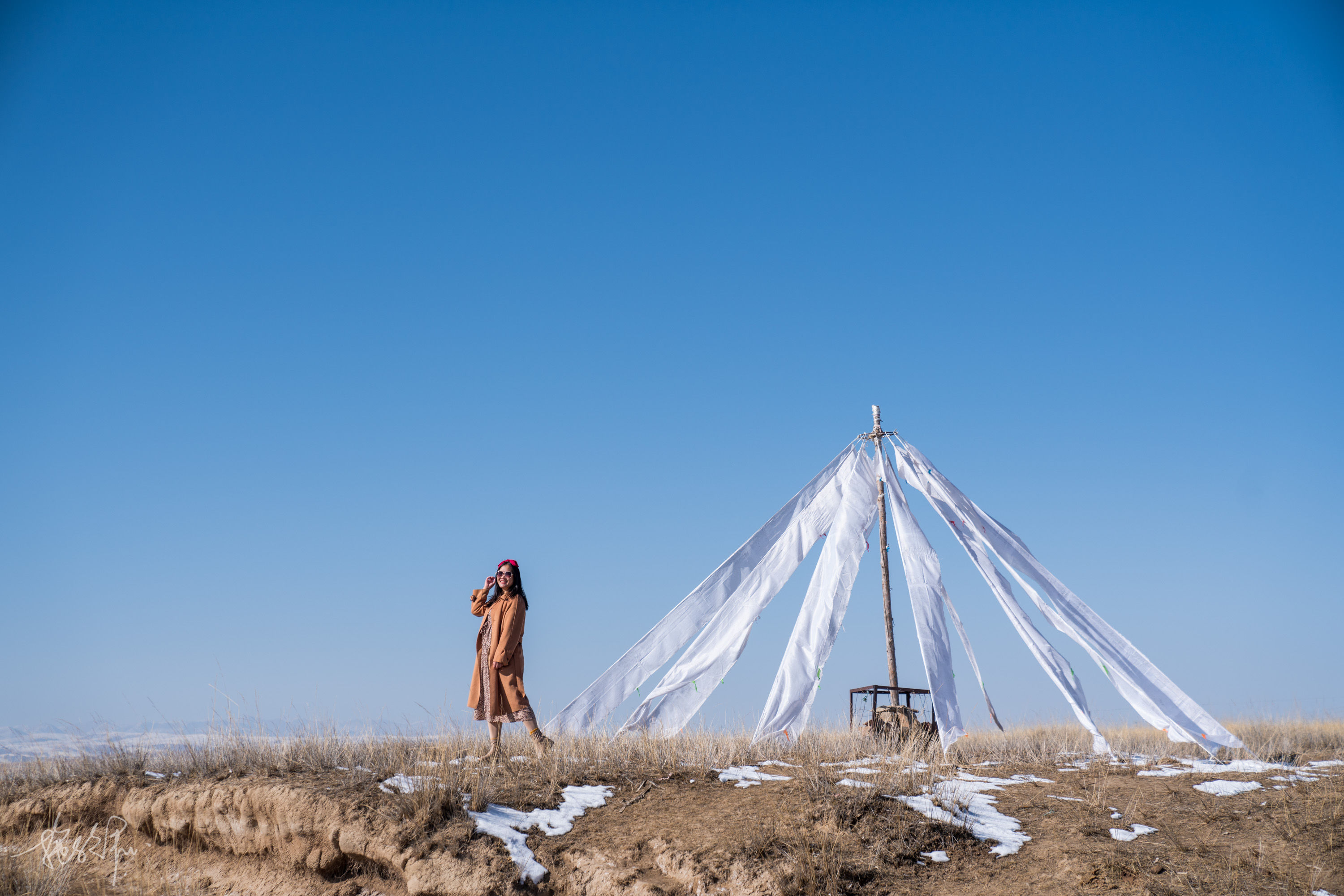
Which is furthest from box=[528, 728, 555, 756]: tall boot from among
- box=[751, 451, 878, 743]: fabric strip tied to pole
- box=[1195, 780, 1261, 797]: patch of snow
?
box=[1195, 780, 1261, 797]: patch of snow

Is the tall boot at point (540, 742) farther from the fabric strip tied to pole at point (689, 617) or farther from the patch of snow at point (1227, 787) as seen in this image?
the patch of snow at point (1227, 787)

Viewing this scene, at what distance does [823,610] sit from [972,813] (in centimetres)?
343

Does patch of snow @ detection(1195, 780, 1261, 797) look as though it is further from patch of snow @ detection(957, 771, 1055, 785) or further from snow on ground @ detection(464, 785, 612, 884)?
snow on ground @ detection(464, 785, 612, 884)

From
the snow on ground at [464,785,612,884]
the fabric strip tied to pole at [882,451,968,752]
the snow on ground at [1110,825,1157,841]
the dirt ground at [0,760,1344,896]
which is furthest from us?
the fabric strip tied to pole at [882,451,968,752]

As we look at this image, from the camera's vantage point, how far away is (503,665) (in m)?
6.04

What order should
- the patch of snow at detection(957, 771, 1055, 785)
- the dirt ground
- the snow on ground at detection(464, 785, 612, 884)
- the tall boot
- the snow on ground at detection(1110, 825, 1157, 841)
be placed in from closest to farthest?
the dirt ground
the snow on ground at detection(464, 785, 612, 884)
the snow on ground at detection(1110, 825, 1157, 841)
the patch of snow at detection(957, 771, 1055, 785)
the tall boot

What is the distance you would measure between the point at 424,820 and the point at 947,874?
2.56 meters

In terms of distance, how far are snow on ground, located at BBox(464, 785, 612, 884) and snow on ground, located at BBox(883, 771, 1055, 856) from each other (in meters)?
1.70

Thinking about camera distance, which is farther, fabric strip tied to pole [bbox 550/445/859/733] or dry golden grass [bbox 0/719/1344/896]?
fabric strip tied to pole [bbox 550/445/859/733]

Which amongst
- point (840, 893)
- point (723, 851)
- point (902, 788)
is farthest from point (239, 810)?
point (902, 788)

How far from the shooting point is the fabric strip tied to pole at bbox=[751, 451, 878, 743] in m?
7.36

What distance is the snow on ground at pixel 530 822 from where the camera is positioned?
3941 millimetres

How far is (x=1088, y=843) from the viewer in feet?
13.4

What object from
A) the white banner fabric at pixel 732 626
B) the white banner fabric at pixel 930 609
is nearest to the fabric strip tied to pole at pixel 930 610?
the white banner fabric at pixel 930 609
